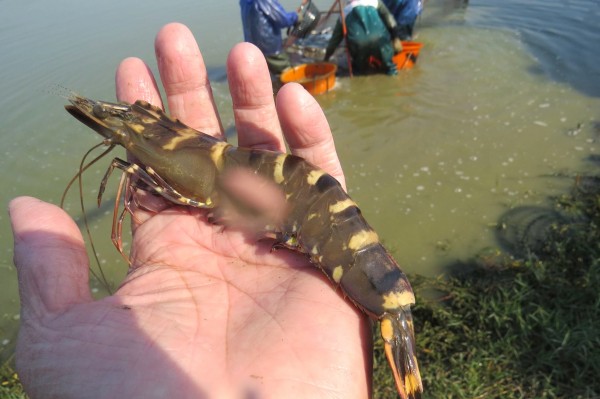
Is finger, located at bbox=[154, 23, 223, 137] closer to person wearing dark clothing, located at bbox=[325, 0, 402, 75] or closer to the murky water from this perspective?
the murky water

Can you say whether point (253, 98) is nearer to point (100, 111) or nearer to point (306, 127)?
point (306, 127)

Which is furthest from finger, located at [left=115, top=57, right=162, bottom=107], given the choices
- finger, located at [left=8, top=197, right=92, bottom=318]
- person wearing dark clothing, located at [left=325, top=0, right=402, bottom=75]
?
person wearing dark clothing, located at [left=325, top=0, right=402, bottom=75]

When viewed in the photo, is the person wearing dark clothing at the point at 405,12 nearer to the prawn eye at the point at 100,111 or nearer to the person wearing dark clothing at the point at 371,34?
the person wearing dark clothing at the point at 371,34

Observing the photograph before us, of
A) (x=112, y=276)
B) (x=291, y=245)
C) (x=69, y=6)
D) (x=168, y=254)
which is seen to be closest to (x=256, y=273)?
(x=291, y=245)

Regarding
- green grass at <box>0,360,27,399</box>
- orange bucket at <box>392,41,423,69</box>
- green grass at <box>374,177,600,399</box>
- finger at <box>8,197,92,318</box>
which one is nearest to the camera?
finger at <box>8,197,92,318</box>

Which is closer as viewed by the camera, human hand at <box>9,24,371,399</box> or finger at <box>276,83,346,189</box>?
human hand at <box>9,24,371,399</box>

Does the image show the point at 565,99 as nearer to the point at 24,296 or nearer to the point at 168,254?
the point at 168,254

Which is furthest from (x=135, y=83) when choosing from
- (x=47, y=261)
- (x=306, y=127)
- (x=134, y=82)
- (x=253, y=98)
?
(x=47, y=261)
